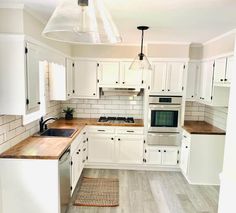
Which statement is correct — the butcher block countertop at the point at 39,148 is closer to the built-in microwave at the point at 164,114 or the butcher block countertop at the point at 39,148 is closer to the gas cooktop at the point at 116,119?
the gas cooktop at the point at 116,119

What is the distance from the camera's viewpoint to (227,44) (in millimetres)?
3229

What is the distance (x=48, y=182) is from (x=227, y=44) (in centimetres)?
315

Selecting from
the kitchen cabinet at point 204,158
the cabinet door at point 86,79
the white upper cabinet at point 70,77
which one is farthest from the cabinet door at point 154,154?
the white upper cabinet at point 70,77

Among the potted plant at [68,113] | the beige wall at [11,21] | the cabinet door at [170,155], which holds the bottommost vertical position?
the cabinet door at [170,155]

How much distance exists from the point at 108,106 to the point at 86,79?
2.58 ft

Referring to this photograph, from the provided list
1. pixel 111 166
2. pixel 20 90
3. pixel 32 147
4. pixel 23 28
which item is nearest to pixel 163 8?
pixel 23 28

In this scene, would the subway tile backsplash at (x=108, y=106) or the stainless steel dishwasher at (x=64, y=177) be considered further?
the subway tile backsplash at (x=108, y=106)

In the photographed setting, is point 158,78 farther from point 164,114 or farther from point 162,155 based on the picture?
point 162,155

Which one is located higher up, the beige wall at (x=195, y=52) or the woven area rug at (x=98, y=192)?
the beige wall at (x=195, y=52)

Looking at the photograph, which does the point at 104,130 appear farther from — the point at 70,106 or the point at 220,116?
the point at 220,116

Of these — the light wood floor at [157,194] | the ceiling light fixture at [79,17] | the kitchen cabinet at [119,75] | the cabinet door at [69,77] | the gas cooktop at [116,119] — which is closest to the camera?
the ceiling light fixture at [79,17]

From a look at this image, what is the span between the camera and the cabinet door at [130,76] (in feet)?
14.0

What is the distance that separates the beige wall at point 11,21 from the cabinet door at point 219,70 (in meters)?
2.83

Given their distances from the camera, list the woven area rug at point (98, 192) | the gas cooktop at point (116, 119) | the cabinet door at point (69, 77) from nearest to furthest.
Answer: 1. the woven area rug at point (98, 192)
2. the cabinet door at point (69, 77)
3. the gas cooktop at point (116, 119)
